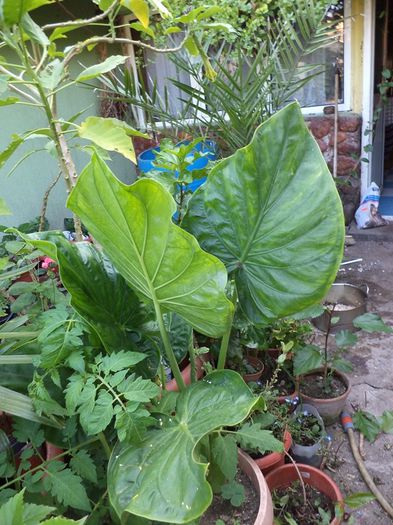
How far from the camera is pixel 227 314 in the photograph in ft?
2.70

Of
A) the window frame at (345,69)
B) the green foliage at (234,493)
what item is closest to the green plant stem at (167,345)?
the green foliage at (234,493)

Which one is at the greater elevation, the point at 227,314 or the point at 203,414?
the point at 227,314

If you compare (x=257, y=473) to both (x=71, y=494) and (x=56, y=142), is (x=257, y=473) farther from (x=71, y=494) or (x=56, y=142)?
(x=56, y=142)

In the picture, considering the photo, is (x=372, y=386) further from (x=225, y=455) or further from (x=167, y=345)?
(x=167, y=345)

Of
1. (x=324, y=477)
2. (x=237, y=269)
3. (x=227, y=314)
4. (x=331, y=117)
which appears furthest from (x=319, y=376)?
(x=331, y=117)

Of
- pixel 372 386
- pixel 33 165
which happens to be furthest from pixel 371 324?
pixel 33 165

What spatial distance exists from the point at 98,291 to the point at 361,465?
117 centimetres

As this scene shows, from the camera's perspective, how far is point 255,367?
1753mm

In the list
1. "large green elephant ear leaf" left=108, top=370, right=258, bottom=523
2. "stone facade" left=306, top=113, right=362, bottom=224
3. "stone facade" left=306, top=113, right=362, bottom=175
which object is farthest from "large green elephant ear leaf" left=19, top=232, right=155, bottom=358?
"stone facade" left=306, top=113, right=362, bottom=175

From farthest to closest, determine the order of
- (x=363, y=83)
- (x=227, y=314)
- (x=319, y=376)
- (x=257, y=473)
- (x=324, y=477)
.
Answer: (x=363, y=83) < (x=319, y=376) < (x=324, y=477) < (x=257, y=473) < (x=227, y=314)

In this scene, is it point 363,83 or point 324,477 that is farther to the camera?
point 363,83

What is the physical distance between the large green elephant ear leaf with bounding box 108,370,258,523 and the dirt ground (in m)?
0.85

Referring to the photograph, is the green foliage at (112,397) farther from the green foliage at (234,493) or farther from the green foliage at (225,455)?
the green foliage at (234,493)

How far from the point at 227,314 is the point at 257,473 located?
55cm
